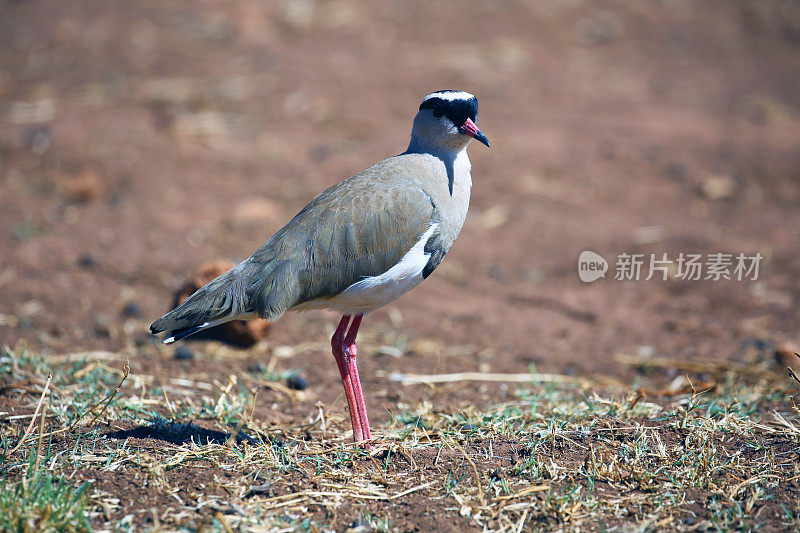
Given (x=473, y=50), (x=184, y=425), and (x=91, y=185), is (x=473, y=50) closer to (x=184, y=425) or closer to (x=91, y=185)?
(x=91, y=185)

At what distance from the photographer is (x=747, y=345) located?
6410mm

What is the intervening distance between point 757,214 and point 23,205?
7969mm

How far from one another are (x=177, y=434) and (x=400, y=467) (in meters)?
1.21

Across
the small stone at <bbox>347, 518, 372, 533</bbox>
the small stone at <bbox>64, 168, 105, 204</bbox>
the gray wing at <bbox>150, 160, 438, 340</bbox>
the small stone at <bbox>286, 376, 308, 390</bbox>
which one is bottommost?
the small stone at <bbox>286, 376, 308, 390</bbox>

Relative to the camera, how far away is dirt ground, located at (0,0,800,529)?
6387 millimetres

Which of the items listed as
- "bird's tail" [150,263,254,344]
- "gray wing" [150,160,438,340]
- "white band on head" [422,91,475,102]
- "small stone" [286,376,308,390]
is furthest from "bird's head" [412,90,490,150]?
"small stone" [286,376,308,390]

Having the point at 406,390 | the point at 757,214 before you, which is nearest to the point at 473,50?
the point at 757,214

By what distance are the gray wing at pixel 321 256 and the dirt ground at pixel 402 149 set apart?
1.11 metres

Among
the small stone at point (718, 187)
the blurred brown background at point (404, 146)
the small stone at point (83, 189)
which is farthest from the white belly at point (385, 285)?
the small stone at point (718, 187)

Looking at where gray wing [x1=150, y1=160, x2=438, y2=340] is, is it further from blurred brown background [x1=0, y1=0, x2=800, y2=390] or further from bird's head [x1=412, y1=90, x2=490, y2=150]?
blurred brown background [x1=0, y1=0, x2=800, y2=390]

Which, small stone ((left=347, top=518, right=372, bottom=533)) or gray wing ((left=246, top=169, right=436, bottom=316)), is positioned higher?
gray wing ((left=246, top=169, right=436, bottom=316))

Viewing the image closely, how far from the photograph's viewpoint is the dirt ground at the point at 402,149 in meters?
6.39

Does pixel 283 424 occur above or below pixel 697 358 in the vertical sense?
above

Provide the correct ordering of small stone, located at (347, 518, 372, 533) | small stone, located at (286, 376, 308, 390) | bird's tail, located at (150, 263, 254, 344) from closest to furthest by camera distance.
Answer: small stone, located at (347, 518, 372, 533), bird's tail, located at (150, 263, 254, 344), small stone, located at (286, 376, 308, 390)
